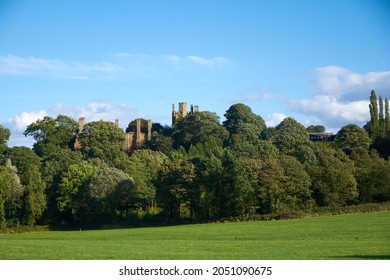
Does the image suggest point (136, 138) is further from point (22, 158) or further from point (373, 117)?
point (373, 117)

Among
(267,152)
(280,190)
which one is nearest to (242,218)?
(280,190)

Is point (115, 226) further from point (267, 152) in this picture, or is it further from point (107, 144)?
point (107, 144)

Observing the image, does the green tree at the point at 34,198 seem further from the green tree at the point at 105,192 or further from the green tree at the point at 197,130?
the green tree at the point at 197,130

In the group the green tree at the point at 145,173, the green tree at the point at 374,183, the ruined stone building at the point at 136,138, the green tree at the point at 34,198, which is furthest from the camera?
the ruined stone building at the point at 136,138

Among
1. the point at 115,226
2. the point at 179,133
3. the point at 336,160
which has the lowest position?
the point at 115,226

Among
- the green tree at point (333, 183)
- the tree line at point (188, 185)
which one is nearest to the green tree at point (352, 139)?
the tree line at point (188, 185)

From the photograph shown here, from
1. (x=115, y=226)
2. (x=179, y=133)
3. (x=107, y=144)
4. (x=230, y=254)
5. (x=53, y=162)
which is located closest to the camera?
(x=230, y=254)

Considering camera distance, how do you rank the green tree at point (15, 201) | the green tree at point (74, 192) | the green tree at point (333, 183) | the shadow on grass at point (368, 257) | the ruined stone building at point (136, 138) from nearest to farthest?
the shadow on grass at point (368, 257)
the green tree at point (333, 183)
the green tree at point (15, 201)
the green tree at point (74, 192)
the ruined stone building at point (136, 138)

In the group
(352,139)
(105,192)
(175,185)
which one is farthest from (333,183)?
(352,139)

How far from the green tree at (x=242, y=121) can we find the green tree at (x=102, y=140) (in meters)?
22.0

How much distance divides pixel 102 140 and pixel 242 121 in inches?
1134

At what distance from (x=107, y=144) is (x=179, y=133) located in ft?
51.8

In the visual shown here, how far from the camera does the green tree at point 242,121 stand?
11731 centimetres
